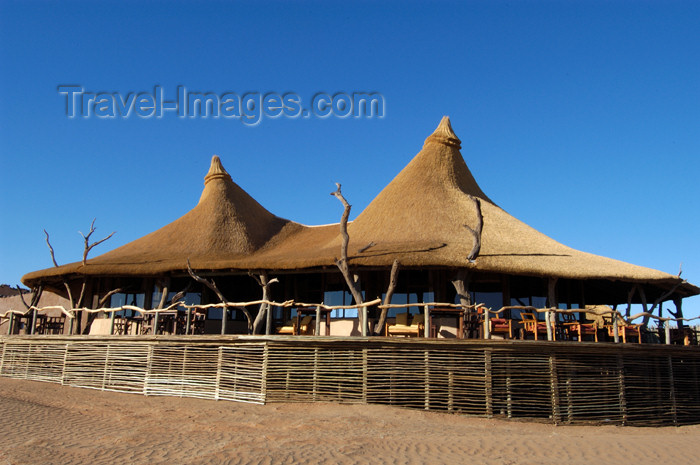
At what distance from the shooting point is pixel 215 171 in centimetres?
2898

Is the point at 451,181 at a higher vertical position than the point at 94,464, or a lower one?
higher

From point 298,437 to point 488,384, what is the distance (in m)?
4.42

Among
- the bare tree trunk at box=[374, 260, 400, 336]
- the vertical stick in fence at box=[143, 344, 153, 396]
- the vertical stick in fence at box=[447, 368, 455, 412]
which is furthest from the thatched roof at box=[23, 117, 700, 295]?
the vertical stick in fence at box=[447, 368, 455, 412]

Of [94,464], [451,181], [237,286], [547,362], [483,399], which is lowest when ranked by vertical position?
[94,464]

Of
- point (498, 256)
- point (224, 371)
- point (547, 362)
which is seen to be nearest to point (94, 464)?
point (224, 371)

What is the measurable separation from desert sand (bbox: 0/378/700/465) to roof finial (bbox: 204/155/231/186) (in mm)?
15586

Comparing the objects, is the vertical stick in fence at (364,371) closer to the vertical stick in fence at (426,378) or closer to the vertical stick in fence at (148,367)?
the vertical stick in fence at (426,378)

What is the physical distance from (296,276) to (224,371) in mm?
5038

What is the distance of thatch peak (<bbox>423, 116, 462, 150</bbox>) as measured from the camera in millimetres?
24812

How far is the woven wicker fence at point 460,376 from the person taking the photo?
13273 mm

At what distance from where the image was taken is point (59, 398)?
15.4m

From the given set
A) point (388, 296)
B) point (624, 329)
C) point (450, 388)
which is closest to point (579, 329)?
point (624, 329)

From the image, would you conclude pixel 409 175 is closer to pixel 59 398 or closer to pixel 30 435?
pixel 59 398

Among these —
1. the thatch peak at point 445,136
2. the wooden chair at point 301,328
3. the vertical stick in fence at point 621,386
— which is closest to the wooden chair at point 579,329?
the vertical stick in fence at point 621,386
